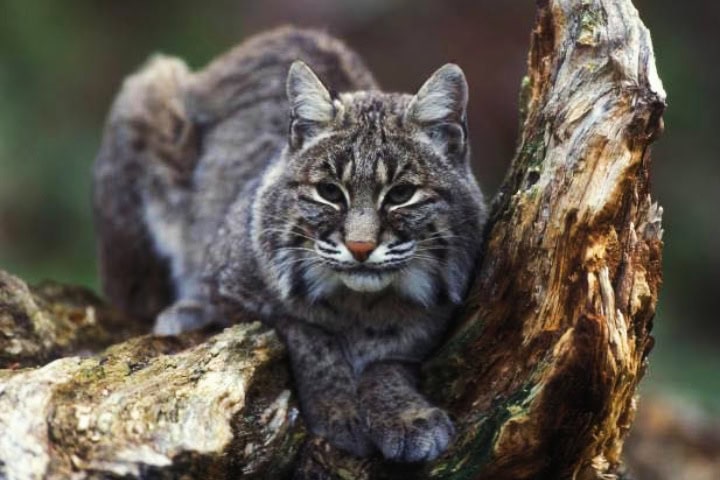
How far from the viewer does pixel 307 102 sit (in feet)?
18.8

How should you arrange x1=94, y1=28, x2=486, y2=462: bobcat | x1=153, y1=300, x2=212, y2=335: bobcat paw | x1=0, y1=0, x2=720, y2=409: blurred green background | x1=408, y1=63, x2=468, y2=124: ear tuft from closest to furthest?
x1=94, y1=28, x2=486, y2=462: bobcat → x1=408, y1=63, x2=468, y2=124: ear tuft → x1=153, y1=300, x2=212, y2=335: bobcat paw → x1=0, y1=0, x2=720, y2=409: blurred green background

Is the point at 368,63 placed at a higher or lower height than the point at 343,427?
higher

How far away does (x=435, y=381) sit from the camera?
18.5ft

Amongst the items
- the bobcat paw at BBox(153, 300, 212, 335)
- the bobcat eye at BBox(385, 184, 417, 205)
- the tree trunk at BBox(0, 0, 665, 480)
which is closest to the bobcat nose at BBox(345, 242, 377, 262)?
the bobcat eye at BBox(385, 184, 417, 205)

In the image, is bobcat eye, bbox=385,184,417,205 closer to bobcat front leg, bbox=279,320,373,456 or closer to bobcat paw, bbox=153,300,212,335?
bobcat front leg, bbox=279,320,373,456

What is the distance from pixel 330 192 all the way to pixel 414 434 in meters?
1.20

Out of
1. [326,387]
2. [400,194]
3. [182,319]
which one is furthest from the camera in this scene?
[182,319]

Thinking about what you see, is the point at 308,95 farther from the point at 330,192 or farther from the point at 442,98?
the point at 442,98

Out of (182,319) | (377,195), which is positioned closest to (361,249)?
(377,195)

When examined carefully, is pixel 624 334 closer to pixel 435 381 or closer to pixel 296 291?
pixel 435 381

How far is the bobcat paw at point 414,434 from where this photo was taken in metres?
5.12

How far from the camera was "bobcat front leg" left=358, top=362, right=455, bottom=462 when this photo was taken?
5.13 m

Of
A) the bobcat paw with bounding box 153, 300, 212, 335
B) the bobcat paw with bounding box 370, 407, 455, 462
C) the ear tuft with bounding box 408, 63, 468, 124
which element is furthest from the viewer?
the bobcat paw with bounding box 153, 300, 212, 335

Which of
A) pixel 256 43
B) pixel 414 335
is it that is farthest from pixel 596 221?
pixel 256 43
